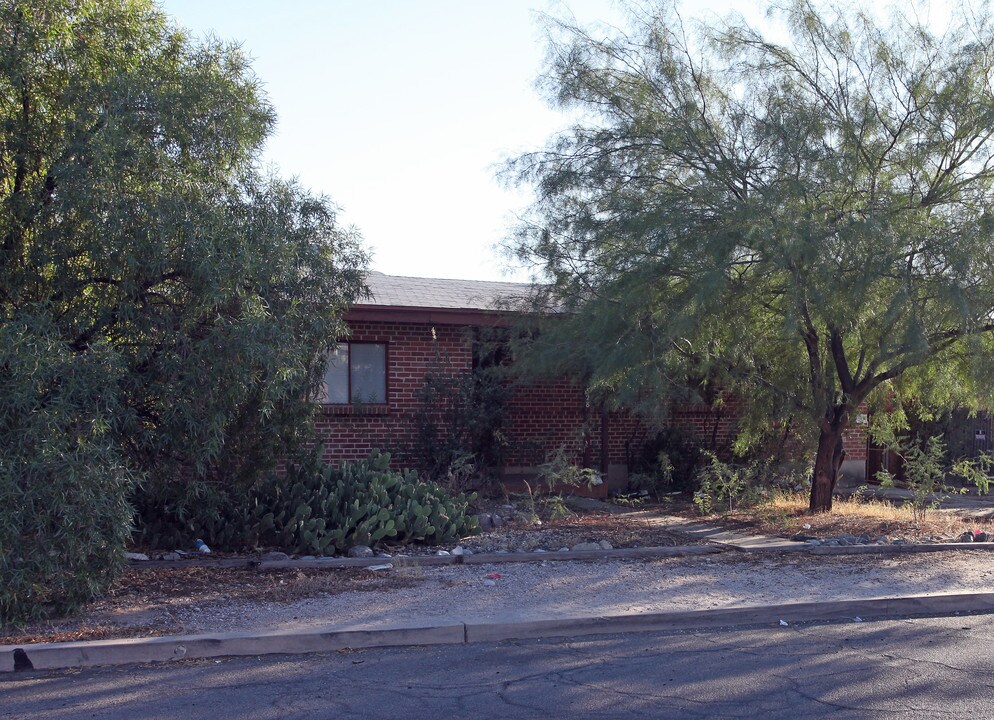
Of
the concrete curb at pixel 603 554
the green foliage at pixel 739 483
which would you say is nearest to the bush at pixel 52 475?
the concrete curb at pixel 603 554

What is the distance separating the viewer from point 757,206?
34.6 ft

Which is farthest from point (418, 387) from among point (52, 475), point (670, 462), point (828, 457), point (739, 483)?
point (52, 475)

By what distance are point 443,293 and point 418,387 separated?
217cm

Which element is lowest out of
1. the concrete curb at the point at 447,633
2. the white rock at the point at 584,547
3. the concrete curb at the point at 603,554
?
the concrete curb at the point at 447,633

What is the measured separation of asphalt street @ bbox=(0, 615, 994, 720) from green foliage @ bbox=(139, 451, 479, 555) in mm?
3201

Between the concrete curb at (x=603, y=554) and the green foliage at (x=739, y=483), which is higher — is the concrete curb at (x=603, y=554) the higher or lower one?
the lower one

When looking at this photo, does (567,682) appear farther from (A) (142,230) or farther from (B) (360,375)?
(B) (360,375)

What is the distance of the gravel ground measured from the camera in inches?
316

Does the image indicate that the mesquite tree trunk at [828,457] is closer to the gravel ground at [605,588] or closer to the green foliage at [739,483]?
the green foliage at [739,483]

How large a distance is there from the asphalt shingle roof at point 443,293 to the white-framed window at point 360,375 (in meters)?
0.84

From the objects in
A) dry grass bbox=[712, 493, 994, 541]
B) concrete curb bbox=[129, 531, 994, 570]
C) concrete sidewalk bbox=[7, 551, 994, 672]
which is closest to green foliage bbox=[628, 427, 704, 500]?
dry grass bbox=[712, 493, 994, 541]

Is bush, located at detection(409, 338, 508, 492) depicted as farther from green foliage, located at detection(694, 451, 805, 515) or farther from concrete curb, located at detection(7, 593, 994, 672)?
concrete curb, located at detection(7, 593, 994, 672)

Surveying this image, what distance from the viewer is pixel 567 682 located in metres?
6.57

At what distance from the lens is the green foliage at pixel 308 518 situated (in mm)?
10391
